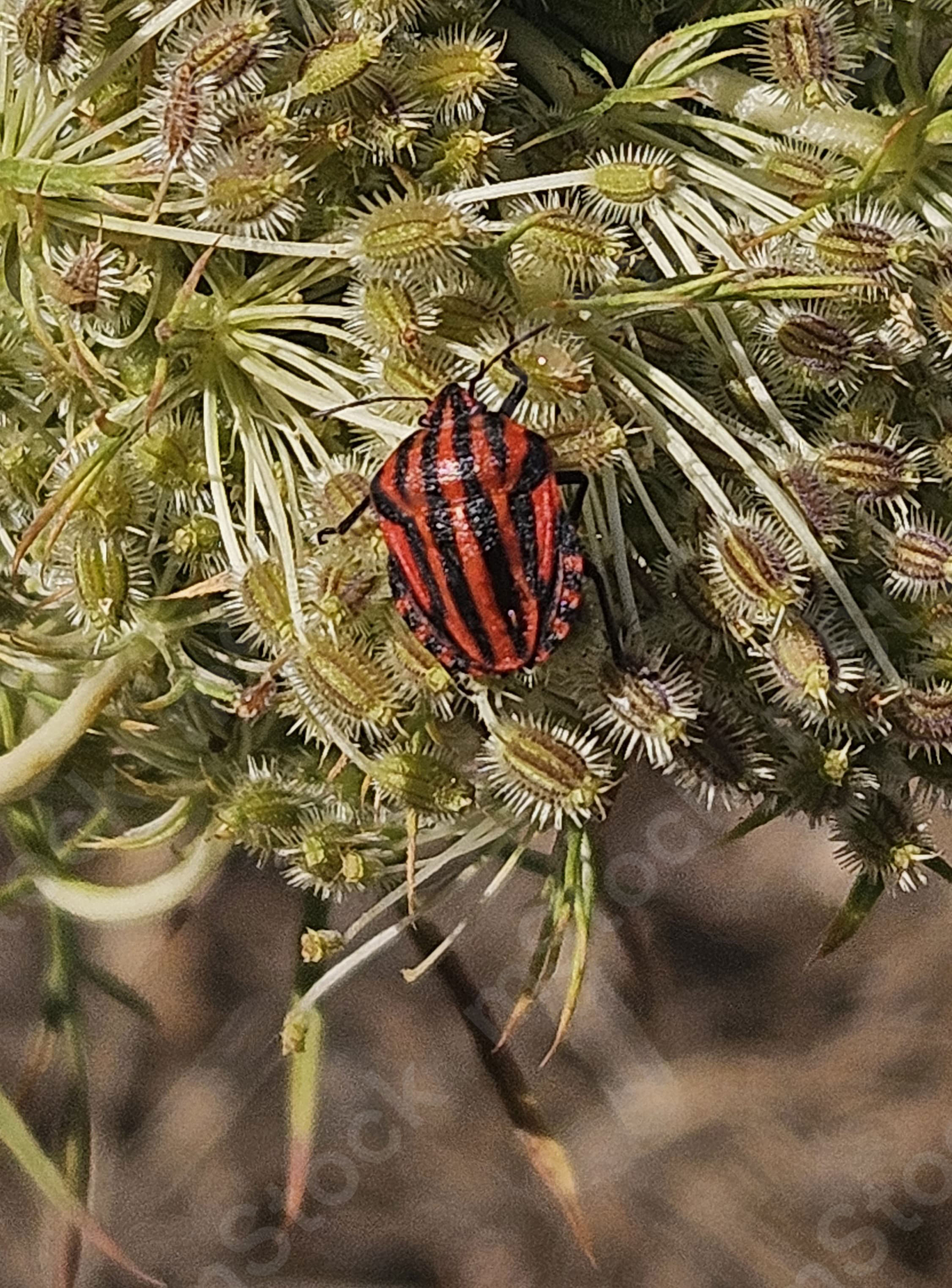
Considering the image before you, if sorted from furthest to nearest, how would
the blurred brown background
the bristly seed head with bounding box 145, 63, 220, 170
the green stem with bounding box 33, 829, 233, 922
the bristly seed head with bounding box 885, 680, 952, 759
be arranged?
the blurred brown background
the green stem with bounding box 33, 829, 233, 922
the bristly seed head with bounding box 885, 680, 952, 759
the bristly seed head with bounding box 145, 63, 220, 170

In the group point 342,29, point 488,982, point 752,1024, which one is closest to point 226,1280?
point 488,982

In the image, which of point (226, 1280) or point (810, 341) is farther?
point (226, 1280)

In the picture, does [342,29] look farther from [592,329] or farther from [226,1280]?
[226,1280]

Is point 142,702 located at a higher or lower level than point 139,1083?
higher

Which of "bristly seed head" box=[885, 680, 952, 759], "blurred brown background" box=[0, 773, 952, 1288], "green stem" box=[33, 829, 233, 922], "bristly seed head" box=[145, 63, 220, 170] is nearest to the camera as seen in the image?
"bristly seed head" box=[145, 63, 220, 170]

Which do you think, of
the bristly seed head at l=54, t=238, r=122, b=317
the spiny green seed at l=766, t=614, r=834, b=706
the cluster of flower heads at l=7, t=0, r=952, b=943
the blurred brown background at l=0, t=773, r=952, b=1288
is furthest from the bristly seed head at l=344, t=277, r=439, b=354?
the blurred brown background at l=0, t=773, r=952, b=1288

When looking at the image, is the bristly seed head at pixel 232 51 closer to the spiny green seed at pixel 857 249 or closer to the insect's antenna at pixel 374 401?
the insect's antenna at pixel 374 401

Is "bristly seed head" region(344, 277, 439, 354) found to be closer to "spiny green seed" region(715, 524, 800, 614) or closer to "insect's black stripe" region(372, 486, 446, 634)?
"insect's black stripe" region(372, 486, 446, 634)

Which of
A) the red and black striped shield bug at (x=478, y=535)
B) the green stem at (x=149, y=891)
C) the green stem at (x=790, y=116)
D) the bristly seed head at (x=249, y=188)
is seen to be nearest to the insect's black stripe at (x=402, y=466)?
the red and black striped shield bug at (x=478, y=535)
